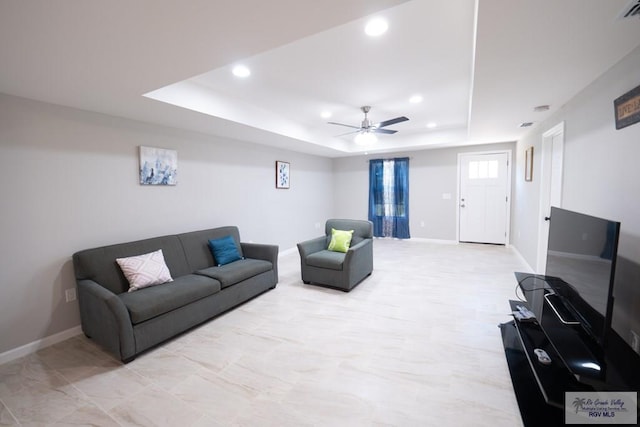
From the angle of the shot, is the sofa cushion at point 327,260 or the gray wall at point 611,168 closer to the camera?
the gray wall at point 611,168

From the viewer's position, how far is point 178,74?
212cm

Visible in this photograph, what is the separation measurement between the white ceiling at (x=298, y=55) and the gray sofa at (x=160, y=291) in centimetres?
152

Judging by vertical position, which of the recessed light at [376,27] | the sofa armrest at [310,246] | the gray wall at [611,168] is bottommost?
the sofa armrest at [310,246]

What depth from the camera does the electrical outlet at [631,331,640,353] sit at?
1.62m

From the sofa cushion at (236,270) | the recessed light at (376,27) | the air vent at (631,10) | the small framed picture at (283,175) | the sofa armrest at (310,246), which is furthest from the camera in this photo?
the small framed picture at (283,175)

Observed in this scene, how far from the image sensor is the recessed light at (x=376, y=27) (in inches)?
78.7

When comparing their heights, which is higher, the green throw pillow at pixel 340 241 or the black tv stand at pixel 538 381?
the green throw pillow at pixel 340 241

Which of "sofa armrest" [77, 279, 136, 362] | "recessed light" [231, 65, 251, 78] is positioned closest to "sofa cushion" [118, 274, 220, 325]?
"sofa armrest" [77, 279, 136, 362]

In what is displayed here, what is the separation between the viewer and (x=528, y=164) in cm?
459

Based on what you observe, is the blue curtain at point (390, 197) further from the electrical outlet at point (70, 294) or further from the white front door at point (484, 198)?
Result: the electrical outlet at point (70, 294)

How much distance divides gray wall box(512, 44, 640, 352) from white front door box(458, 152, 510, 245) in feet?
10.2

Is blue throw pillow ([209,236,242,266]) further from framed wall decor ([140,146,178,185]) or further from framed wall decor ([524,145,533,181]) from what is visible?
framed wall decor ([524,145,533,181])

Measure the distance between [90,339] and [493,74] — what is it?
4.40 meters

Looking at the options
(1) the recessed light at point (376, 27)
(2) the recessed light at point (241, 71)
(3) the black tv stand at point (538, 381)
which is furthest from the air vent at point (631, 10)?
(2) the recessed light at point (241, 71)
